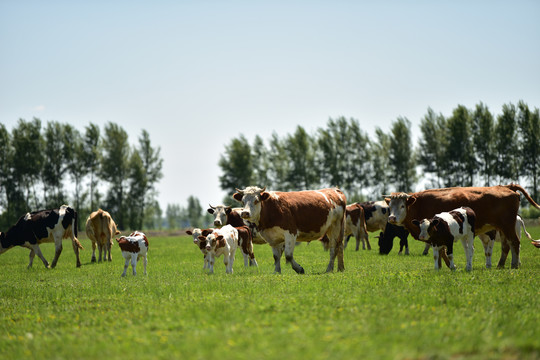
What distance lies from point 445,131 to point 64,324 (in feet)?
217

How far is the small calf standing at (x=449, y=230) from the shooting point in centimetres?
1414

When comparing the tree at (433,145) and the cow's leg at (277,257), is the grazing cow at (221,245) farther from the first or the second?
the tree at (433,145)

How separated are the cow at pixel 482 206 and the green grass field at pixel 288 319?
2448 mm

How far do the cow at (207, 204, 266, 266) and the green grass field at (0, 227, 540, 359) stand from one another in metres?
5.80

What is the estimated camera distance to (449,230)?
14102 mm

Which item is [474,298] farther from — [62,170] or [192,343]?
[62,170]

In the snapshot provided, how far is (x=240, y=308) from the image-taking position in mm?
8773

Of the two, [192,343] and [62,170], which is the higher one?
[62,170]

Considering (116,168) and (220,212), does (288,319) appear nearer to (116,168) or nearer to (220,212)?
(220,212)

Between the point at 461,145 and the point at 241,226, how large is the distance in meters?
52.6

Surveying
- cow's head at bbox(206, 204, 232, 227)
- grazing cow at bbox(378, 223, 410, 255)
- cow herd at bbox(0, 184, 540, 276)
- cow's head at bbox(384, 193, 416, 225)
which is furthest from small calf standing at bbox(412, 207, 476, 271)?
grazing cow at bbox(378, 223, 410, 255)

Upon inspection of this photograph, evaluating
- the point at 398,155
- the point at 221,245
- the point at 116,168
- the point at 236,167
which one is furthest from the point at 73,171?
the point at 221,245

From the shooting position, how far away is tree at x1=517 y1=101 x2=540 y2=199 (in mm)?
63938

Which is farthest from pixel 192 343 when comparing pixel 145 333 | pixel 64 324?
pixel 64 324
